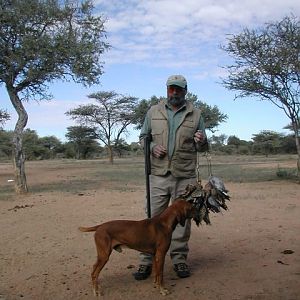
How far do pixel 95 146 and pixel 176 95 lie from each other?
65.6 metres

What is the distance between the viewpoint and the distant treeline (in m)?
62.8

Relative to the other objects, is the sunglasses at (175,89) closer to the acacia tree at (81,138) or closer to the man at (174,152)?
the man at (174,152)

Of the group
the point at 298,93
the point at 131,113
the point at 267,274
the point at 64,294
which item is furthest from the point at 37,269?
the point at 131,113

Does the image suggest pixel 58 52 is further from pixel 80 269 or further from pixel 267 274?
pixel 267 274

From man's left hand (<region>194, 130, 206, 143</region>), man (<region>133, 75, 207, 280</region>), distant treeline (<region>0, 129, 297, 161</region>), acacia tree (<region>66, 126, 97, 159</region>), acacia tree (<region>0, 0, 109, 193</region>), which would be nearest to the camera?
man's left hand (<region>194, 130, 206, 143</region>)

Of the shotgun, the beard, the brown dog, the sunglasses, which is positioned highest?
the sunglasses

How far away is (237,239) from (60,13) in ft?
34.7

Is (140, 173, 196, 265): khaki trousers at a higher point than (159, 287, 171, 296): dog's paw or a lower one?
higher

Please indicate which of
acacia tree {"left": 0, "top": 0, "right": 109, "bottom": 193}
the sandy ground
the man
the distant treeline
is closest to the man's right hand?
the man

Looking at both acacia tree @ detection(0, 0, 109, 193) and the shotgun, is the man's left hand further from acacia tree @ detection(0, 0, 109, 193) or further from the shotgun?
acacia tree @ detection(0, 0, 109, 193)

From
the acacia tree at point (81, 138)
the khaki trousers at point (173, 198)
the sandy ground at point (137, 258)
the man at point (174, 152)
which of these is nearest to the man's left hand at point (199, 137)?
the man at point (174, 152)

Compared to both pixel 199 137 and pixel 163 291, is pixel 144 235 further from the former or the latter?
pixel 199 137

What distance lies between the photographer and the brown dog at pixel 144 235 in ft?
14.2

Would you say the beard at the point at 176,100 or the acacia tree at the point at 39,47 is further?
the acacia tree at the point at 39,47
